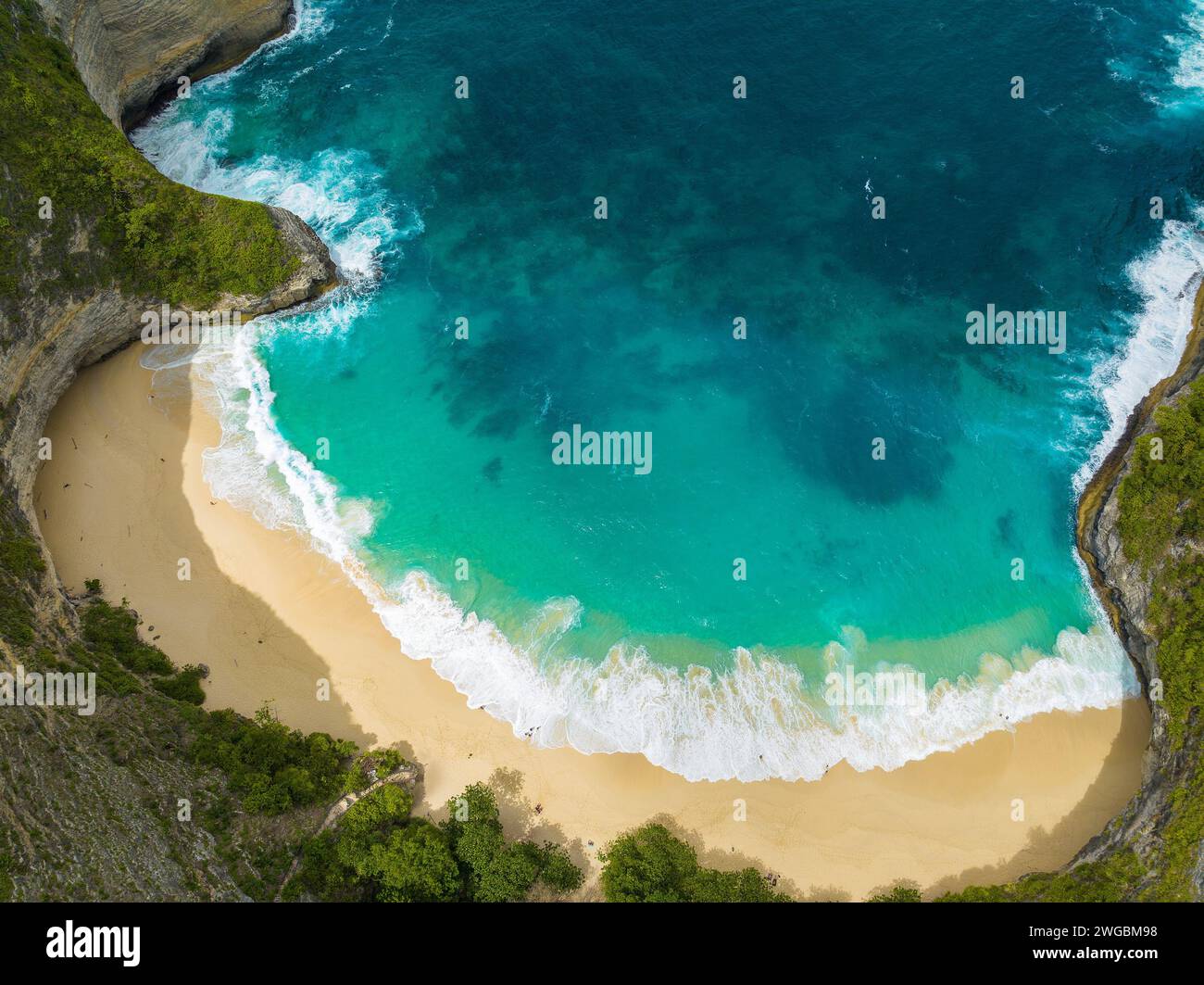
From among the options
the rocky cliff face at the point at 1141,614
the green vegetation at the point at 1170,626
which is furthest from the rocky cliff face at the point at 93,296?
the rocky cliff face at the point at 1141,614

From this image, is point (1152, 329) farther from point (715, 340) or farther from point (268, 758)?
point (268, 758)

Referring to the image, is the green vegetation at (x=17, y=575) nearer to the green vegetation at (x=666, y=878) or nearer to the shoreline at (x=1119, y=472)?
the green vegetation at (x=666, y=878)

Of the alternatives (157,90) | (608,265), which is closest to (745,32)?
(608,265)

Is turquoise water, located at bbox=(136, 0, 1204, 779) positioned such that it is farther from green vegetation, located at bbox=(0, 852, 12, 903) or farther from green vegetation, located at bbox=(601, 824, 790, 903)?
green vegetation, located at bbox=(0, 852, 12, 903)

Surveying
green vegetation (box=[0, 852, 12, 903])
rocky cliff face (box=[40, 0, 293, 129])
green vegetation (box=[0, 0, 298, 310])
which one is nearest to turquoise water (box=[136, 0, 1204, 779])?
rocky cliff face (box=[40, 0, 293, 129])

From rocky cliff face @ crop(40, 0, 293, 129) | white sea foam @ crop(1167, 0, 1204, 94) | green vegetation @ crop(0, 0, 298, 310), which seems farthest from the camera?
white sea foam @ crop(1167, 0, 1204, 94)

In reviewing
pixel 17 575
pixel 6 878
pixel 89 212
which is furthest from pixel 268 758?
pixel 89 212

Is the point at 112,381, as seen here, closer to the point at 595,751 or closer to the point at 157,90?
the point at 157,90
